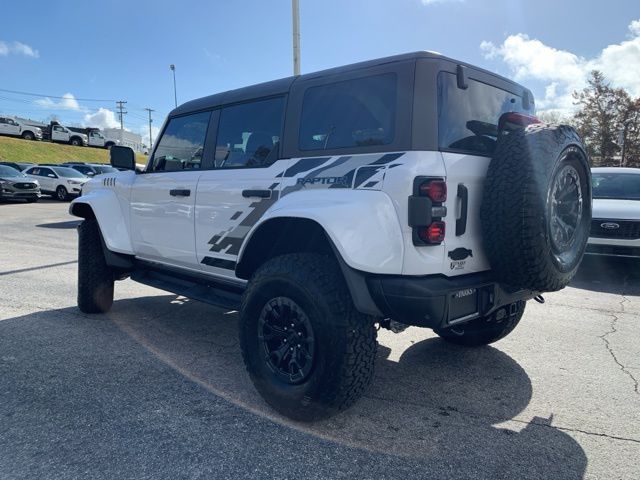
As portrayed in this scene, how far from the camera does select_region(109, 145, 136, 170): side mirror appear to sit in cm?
461

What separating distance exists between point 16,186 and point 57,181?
1980 millimetres

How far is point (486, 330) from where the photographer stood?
3.46 m

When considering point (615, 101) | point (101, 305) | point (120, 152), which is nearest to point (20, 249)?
point (101, 305)

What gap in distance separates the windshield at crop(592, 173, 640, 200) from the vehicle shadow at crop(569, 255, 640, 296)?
41.6 inches

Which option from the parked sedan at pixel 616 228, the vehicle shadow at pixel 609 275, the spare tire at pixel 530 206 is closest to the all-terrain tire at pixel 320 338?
the spare tire at pixel 530 206

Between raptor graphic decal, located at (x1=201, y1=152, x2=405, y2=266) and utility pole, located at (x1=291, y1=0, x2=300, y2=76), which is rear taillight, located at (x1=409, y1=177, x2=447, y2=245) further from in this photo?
utility pole, located at (x1=291, y1=0, x2=300, y2=76)

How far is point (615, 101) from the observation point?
29266 mm

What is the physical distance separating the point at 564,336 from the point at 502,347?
2.55 feet

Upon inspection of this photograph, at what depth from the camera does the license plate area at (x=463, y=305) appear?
255 cm

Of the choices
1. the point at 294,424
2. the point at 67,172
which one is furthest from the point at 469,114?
the point at 67,172

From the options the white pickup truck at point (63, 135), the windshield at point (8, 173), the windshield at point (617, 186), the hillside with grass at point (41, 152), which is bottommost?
the windshield at point (617, 186)

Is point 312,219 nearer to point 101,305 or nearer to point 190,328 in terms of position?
point 190,328

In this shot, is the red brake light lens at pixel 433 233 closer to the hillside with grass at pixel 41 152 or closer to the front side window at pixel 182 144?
the front side window at pixel 182 144

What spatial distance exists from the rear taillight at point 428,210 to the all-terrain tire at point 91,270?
3584 millimetres
